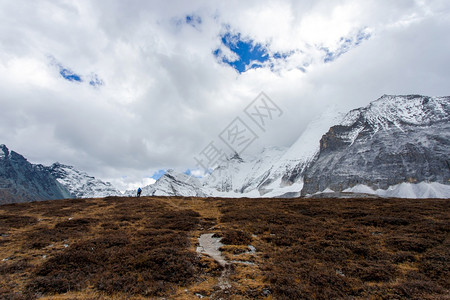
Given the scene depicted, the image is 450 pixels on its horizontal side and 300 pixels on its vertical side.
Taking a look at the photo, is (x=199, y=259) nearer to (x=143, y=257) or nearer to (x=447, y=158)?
(x=143, y=257)

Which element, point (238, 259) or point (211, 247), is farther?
point (211, 247)

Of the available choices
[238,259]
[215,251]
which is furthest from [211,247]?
[238,259]

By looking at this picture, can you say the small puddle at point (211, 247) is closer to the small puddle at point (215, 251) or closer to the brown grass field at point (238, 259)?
the small puddle at point (215, 251)

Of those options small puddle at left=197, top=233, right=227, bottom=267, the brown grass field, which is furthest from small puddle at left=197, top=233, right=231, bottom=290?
the brown grass field

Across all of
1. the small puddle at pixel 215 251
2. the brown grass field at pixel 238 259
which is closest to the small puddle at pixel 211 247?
the small puddle at pixel 215 251

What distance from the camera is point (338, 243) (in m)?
15.0

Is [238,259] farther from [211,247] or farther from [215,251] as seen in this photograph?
[211,247]

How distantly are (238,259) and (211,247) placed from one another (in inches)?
101

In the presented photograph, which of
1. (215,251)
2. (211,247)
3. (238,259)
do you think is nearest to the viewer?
(238,259)

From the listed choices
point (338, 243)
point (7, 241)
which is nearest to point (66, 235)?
point (7, 241)

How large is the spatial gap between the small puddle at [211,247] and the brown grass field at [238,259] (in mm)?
391

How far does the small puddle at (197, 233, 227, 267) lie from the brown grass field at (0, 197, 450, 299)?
1.28 feet

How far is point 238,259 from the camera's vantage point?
13.0 metres

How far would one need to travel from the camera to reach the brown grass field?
383 inches
